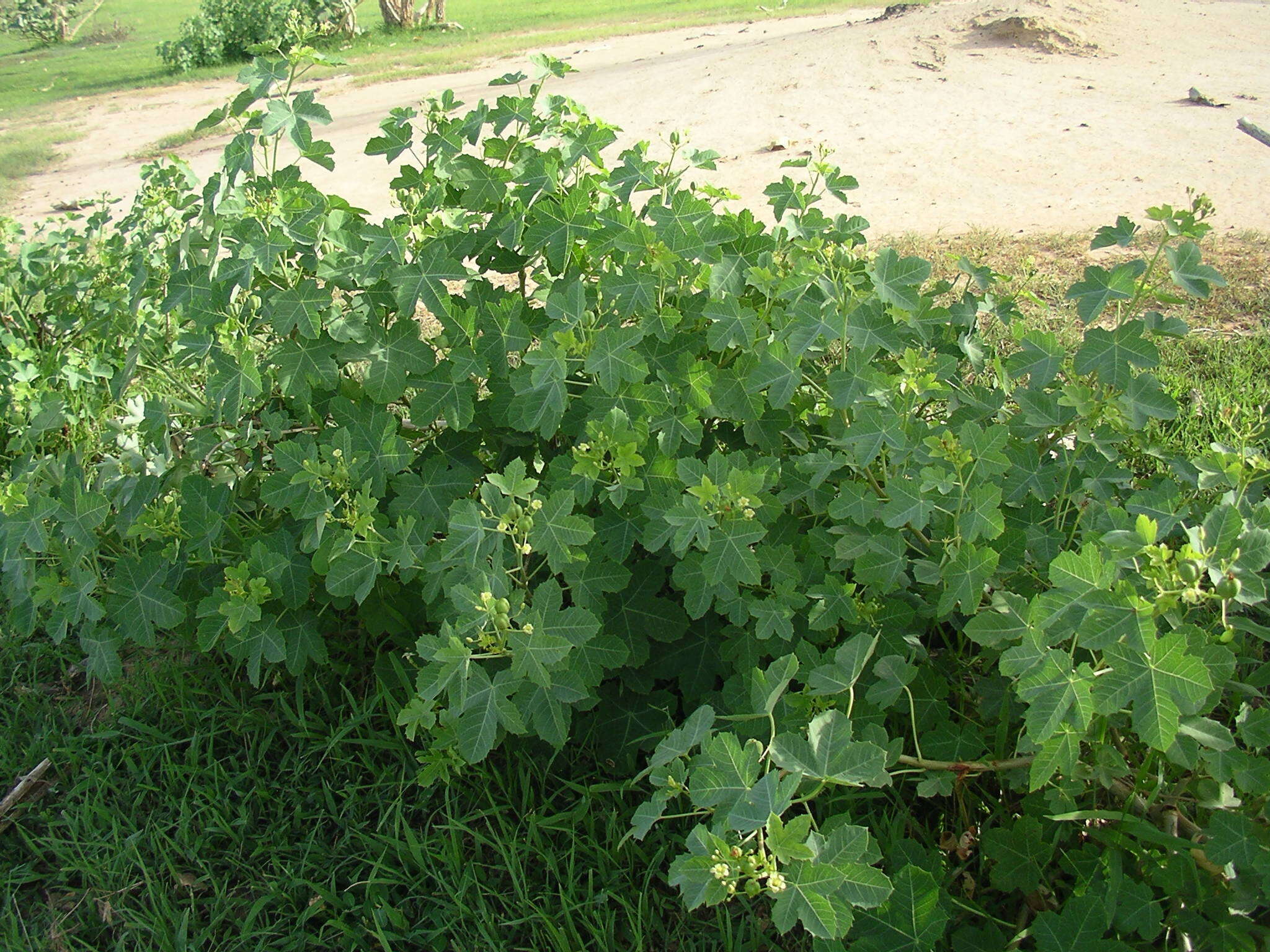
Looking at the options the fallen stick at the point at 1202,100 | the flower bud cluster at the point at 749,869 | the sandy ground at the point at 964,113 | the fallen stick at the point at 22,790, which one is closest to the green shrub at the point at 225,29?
the sandy ground at the point at 964,113

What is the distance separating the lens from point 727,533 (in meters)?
1.72

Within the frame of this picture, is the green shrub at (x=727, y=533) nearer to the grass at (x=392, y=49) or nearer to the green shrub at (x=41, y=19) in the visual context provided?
the grass at (x=392, y=49)

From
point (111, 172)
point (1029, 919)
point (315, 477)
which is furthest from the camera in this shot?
point (111, 172)

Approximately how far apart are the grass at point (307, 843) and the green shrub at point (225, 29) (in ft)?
40.1

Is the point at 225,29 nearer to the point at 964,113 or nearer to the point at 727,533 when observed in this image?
the point at 964,113

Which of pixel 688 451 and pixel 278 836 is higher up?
pixel 688 451

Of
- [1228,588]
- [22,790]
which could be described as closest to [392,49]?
[22,790]

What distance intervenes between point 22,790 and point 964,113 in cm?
564

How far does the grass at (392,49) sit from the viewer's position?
33.6ft

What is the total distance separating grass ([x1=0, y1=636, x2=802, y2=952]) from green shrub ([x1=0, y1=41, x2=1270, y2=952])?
13cm

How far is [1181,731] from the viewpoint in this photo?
148 cm

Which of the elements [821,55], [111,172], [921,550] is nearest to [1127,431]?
[921,550]

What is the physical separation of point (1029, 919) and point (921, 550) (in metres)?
0.68

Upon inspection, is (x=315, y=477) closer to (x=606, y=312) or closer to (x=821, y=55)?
(x=606, y=312)
